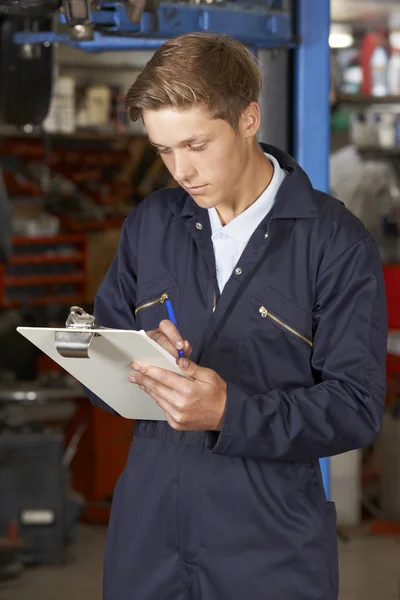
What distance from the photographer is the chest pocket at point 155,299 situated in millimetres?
1686

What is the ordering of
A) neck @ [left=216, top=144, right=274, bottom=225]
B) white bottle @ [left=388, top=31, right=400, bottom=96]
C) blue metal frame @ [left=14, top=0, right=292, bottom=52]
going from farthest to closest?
white bottle @ [left=388, top=31, right=400, bottom=96], blue metal frame @ [left=14, top=0, right=292, bottom=52], neck @ [left=216, top=144, right=274, bottom=225]

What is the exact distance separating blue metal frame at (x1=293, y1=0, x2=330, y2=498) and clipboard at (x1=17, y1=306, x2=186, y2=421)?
1.01 metres

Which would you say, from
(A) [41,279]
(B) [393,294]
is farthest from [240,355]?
(A) [41,279]

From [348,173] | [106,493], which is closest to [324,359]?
[106,493]

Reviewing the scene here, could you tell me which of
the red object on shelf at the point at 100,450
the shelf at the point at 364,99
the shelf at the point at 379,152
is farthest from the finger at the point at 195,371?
the shelf at the point at 379,152

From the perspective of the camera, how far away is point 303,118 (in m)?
2.52

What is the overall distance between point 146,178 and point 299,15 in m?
4.24

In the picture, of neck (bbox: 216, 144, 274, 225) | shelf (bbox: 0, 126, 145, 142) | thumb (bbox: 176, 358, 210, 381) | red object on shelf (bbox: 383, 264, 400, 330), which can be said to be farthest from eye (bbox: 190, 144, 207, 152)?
shelf (bbox: 0, 126, 145, 142)

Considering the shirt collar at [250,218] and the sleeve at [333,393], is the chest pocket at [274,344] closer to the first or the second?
the sleeve at [333,393]

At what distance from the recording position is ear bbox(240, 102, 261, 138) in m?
1.59

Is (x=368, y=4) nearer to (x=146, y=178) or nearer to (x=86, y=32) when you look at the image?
(x=146, y=178)

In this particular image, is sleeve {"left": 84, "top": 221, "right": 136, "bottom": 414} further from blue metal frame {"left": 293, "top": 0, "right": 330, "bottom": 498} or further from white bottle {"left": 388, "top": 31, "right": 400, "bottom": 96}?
white bottle {"left": 388, "top": 31, "right": 400, "bottom": 96}

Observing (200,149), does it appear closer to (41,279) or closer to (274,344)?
(274,344)

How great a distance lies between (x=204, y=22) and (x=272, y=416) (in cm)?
117
